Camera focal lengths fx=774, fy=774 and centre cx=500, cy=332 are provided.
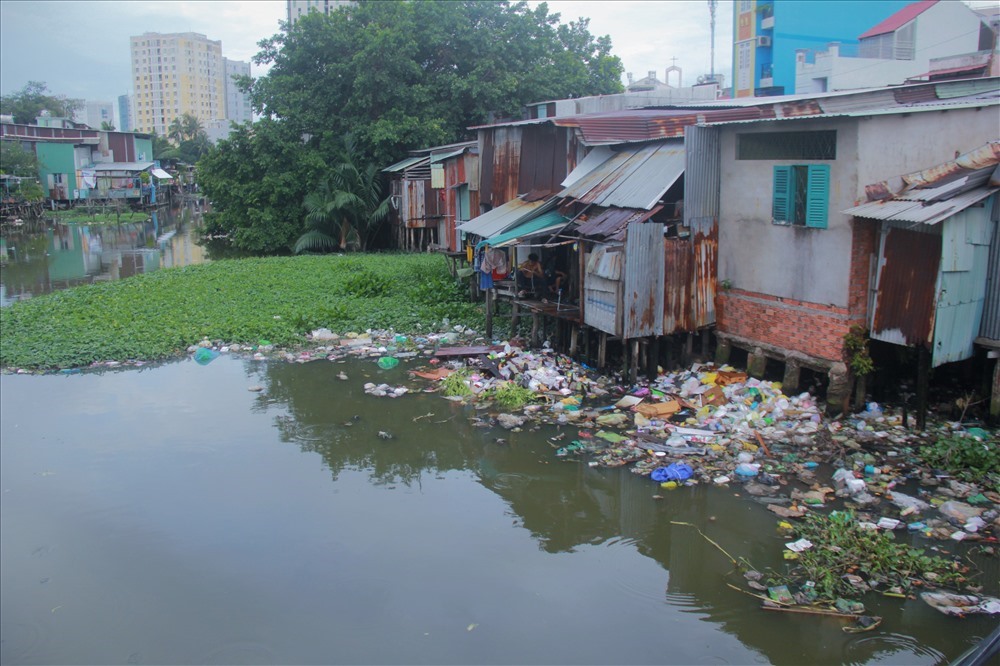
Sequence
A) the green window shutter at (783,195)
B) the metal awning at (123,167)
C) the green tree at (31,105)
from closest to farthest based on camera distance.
A: 1. the green window shutter at (783,195)
2. the metal awning at (123,167)
3. the green tree at (31,105)

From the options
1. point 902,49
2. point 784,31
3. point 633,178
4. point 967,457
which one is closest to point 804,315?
point 967,457

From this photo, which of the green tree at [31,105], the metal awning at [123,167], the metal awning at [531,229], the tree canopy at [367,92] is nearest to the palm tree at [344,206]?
the tree canopy at [367,92]

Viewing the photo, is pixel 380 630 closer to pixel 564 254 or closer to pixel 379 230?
pixel 564 254

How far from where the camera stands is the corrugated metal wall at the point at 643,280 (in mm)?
9844

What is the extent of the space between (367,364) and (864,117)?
305 inches

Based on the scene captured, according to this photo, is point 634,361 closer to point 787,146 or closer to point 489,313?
point 787,146

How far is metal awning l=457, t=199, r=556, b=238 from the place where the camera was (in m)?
12.6

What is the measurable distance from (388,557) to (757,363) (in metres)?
5.56

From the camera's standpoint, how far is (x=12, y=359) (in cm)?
1208

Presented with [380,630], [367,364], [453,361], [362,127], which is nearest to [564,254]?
[453,361]

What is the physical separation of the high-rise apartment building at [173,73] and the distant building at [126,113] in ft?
12.9

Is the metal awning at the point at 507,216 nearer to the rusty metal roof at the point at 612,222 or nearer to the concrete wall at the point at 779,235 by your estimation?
the rusty metal roof at the point at 612,222

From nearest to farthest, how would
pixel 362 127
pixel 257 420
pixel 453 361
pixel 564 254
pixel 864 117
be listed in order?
pixel 864 117
pixel 257 420
pixel 453 361
pixel 564 254
pixel 362 127

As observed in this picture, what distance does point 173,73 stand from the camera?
11475cm
